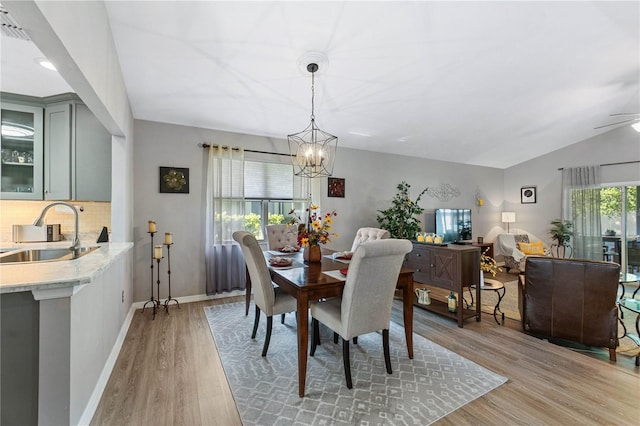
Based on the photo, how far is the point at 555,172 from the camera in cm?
648

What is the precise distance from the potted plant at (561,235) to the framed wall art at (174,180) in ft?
25.2

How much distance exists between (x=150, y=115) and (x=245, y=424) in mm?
3590

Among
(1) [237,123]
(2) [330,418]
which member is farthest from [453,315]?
(1) [237,123]

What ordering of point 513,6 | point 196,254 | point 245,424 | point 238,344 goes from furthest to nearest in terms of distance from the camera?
point 196,254 < point 238,344 < point 513,6 < point 245,424

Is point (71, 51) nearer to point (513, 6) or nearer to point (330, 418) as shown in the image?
point (330, 418)

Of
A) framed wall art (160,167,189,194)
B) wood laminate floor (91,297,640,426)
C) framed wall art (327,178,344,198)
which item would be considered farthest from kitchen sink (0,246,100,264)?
framed wall art (327,178,344,198)

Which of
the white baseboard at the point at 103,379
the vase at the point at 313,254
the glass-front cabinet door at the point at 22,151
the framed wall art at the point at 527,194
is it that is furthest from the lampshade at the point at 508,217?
the glass-front cabinet door at the point at 22,151

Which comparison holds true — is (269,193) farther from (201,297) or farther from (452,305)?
(452,305)

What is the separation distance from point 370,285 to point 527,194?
23.4 ft

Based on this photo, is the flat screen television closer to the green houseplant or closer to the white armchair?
the white armchair

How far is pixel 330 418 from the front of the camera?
1679 mm

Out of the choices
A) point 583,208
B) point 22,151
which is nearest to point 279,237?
point 22,151

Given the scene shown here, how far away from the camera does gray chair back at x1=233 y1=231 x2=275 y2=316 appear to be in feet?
7.22

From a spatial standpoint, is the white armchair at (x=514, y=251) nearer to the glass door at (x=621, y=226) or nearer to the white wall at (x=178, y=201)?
the glass door at (x=621, y=226)
